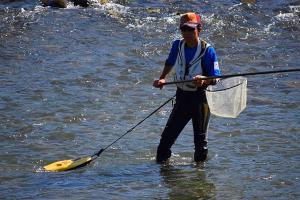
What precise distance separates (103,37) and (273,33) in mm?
4923

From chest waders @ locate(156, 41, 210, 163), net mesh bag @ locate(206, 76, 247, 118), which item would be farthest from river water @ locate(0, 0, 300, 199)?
net mesh bag @ locate(206, 76, 247, 118)

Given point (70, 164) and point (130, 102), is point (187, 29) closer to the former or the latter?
point (70, 164)

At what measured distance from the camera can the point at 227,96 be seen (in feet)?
30.9

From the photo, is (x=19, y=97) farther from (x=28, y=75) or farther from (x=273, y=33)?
(x=273, y=33)

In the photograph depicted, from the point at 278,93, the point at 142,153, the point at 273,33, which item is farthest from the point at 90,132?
the point at 273,33

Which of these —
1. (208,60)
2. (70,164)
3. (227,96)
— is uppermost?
(208,60)

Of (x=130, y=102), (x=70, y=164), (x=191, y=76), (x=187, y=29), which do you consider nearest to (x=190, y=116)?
(x=191, y=76)

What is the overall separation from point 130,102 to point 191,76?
15.1 ft

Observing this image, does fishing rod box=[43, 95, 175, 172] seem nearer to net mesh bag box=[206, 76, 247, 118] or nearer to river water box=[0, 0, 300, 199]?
river water box=[0, 0, 300, 199]

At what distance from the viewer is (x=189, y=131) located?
11570mm

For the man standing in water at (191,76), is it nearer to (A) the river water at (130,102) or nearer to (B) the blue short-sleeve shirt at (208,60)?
(B) the blue short-sleeve shirt at (208,60)

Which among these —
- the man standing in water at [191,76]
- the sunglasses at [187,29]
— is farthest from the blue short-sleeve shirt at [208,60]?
the sunglasses at [187,29]

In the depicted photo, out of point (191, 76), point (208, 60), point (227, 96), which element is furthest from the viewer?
point (227, 96)

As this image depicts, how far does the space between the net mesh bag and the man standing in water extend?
21 cm
